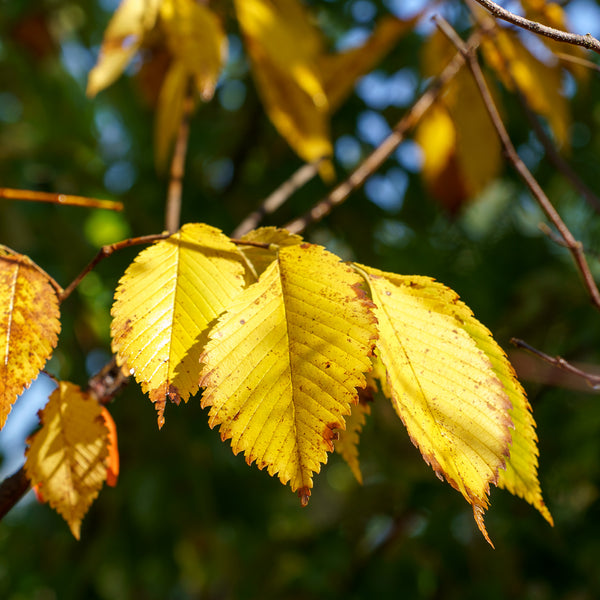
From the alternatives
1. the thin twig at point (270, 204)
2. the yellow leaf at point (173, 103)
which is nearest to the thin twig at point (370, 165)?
the thin twig at point (270, 204)

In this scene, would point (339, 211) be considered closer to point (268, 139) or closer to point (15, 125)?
point (268, 139)

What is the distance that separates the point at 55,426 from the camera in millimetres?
441

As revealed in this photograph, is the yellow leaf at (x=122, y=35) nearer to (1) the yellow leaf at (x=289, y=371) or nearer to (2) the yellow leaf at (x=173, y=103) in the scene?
(2) the yellow leaf at (x=173, y=103)

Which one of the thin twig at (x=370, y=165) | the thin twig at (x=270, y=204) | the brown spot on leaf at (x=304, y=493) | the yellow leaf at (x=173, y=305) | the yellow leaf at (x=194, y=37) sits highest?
the yellow leaf at (x=194, y=37)

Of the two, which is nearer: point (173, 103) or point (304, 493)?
point (304, 493)

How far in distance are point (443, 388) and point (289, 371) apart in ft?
0.32

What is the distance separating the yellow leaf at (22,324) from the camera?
37 centimetres

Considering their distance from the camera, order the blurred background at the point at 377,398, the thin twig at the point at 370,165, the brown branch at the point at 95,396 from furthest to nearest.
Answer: the blurred background at the point at 377,398
the thin twig at the point at 370,165
the brown branch at the point at 95,396

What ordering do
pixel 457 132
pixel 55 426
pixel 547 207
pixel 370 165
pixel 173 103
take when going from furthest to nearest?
pixel 457 132, pixel 173 103, pixel 370 165, pixel 547 207, pixel 55 426

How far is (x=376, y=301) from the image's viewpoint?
0.41 m

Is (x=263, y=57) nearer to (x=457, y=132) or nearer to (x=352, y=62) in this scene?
(x=352, y=62)

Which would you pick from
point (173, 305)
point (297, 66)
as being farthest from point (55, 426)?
point (297, 66)

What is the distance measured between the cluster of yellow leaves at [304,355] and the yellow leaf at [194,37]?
35 cm

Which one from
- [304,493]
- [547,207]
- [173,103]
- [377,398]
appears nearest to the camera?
[304,493]
